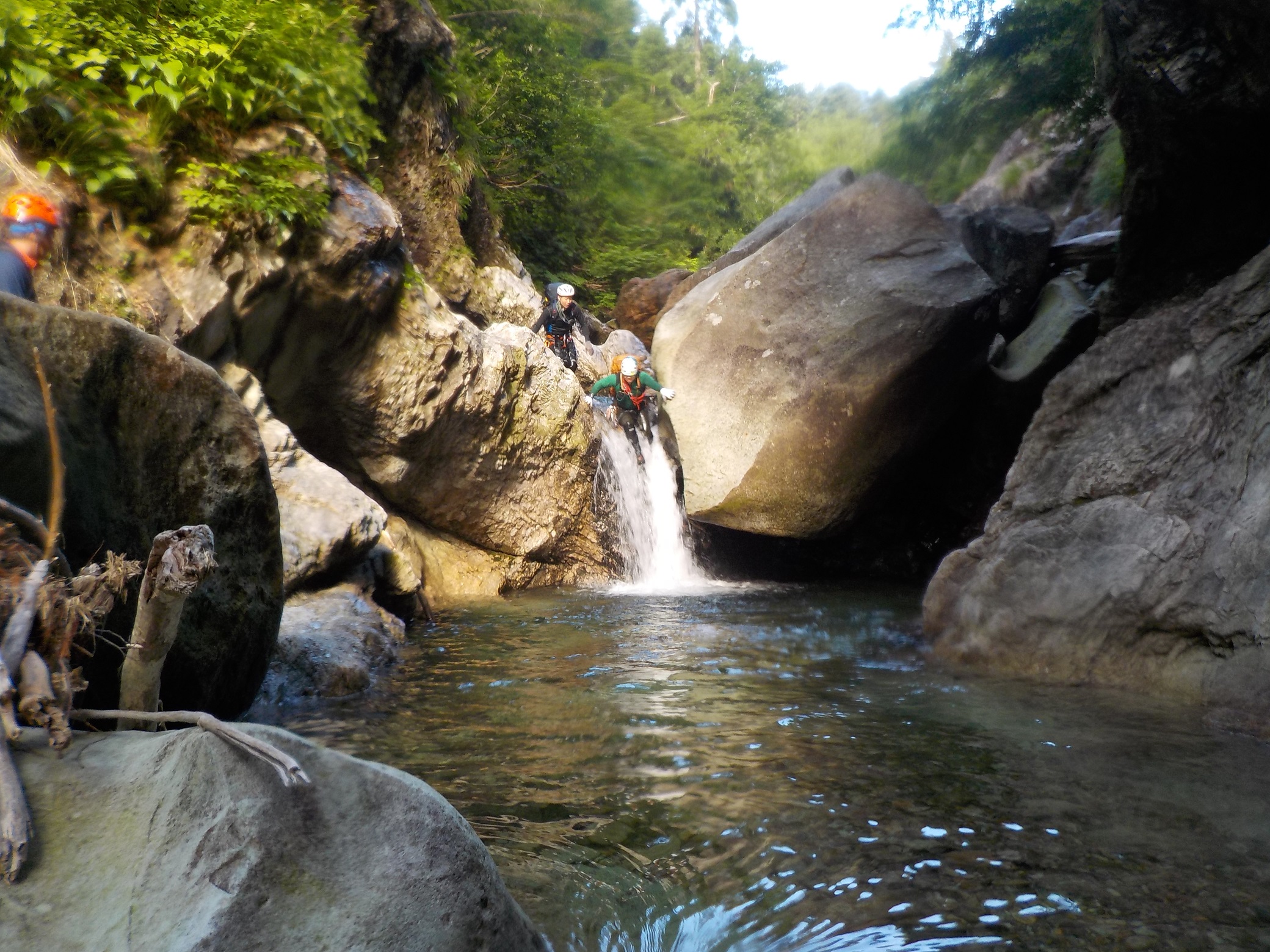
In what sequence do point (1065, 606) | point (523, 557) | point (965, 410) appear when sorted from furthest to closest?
point (965, 410)
point (523, 557)
point (1065, 606)

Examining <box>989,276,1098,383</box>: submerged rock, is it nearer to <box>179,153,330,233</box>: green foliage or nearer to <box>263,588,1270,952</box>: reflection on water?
<box>263,588,1270,952</box>: reflection on water

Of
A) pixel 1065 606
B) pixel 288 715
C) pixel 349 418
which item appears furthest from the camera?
pixel 349 418

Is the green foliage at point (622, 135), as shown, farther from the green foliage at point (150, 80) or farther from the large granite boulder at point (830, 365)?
the large granite boulder at point (830, 365)

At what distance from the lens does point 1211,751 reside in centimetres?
370

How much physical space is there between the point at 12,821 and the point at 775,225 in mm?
12595

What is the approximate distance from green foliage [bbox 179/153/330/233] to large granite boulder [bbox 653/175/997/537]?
4.41 m

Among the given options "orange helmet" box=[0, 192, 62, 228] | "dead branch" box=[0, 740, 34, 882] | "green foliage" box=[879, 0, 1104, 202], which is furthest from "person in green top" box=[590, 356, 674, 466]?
"dead branch" box=[0, 740, 34, 882]

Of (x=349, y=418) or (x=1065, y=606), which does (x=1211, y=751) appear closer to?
(x=1065, y=606)

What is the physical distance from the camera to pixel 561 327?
11.3 metres

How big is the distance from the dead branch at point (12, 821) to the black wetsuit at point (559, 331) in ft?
31.8

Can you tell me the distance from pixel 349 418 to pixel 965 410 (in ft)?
22.4

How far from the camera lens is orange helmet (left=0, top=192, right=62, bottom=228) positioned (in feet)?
15.2

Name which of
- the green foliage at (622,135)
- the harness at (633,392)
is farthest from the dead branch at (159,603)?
the green foliage at (622,135)

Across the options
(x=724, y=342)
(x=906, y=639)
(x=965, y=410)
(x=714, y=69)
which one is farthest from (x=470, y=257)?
(x=714, y=69)
